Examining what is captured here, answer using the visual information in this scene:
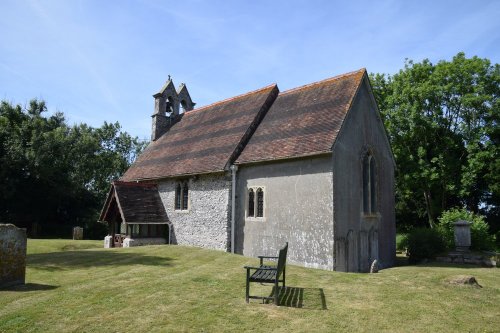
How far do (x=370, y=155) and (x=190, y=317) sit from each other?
13352 millimetres

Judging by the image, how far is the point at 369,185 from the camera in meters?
18.2

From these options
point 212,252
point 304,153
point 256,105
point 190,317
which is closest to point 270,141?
point 304,153

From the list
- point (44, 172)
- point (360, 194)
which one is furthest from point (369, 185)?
point (44, 172)

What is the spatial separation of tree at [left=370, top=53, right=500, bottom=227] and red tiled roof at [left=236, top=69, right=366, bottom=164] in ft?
47.4

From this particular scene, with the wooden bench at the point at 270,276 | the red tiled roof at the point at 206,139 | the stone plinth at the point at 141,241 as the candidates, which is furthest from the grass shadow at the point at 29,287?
the stone plinth at the point at 141,241

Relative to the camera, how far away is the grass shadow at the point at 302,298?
30.2 ft

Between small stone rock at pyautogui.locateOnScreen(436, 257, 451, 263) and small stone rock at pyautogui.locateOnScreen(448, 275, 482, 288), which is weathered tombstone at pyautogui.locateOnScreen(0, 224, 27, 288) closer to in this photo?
small stone rock at pyautogui.locateOnScreen(448, 275, 482, 288)

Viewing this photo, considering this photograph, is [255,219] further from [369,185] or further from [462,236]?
[462,236]

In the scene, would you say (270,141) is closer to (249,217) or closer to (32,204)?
(249,217)

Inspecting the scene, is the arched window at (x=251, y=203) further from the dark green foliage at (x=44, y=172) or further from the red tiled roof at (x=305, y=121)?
the dark green foliage at (x=44, y=172)

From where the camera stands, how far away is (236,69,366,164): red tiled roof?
16.3 meters

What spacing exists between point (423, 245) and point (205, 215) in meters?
11.4

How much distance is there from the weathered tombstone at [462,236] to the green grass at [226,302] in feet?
15.9

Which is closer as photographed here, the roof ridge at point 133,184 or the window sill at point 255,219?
the window sill at point 255,219
